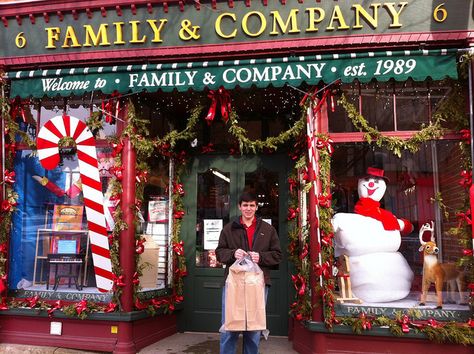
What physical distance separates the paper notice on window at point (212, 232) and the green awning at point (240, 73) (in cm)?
226

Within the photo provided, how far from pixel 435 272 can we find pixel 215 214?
3.21 meters

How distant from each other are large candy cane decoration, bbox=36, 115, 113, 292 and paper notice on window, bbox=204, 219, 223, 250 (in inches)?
64.9

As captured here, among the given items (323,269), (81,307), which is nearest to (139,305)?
(81,307)

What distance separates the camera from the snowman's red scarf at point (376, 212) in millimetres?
5570

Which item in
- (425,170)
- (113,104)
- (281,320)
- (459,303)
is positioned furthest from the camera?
(281,320)

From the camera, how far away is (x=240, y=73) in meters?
5.67

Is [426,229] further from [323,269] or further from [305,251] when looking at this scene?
[305,251]

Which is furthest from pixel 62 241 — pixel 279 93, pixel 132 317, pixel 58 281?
pixel 279 93

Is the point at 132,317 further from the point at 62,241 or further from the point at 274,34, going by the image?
the point at 274,34

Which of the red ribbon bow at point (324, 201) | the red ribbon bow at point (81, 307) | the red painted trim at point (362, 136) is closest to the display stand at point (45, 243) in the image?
the red ribbon bow at point (81, 307)

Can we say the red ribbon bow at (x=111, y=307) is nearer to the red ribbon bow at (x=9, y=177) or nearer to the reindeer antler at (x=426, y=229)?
the red ribbon bow at (x=9, y=177)

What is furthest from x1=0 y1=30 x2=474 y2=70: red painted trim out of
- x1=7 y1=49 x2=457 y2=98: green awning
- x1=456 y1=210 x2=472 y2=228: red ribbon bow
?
x1=456 y1=210 x2=472 y2=228: red ribbon bow

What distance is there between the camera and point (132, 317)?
5668 millimetres

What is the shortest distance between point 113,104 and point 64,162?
1.10 meters
